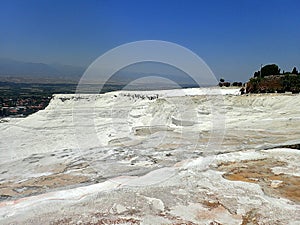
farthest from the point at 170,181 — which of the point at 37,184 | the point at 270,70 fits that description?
the point at 270,70

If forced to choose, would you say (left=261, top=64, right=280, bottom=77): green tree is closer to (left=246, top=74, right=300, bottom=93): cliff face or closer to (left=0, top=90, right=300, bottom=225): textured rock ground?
(left=246, top=74, right=300, bottom=93): cliff face

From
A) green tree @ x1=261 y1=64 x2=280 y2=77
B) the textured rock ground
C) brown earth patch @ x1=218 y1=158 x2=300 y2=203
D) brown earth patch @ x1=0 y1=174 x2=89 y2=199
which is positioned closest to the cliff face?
green tree @ x1=261 y1=64 x2=280 y2=77

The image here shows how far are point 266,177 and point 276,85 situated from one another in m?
21.7

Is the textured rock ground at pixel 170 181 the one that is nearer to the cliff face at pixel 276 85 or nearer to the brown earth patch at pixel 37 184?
the brown earth patch at pixel 37 184

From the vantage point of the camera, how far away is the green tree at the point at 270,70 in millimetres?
36094

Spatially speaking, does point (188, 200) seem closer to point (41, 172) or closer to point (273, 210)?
point (273, 210)

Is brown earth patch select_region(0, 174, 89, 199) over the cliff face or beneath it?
beneath

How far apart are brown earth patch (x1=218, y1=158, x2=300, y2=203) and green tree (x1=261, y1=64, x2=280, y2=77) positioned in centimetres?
3100

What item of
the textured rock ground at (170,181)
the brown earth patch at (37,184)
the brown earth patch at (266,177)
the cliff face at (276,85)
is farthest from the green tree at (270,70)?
the brown earth patch at (37,184)

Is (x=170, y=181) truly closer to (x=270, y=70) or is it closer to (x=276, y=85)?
(x=276, y=85)

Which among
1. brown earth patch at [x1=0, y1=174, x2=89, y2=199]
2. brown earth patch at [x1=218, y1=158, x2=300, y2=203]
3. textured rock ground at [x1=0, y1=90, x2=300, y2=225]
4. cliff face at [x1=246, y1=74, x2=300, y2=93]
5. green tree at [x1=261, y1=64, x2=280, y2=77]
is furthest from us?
green tree at [x1=261, y1=64, x2=280, y2=77]

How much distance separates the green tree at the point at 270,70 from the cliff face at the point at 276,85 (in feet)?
31.3

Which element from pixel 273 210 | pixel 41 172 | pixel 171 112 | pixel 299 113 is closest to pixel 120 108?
pixel 171 112

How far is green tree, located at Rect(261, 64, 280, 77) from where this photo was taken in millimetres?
36094
